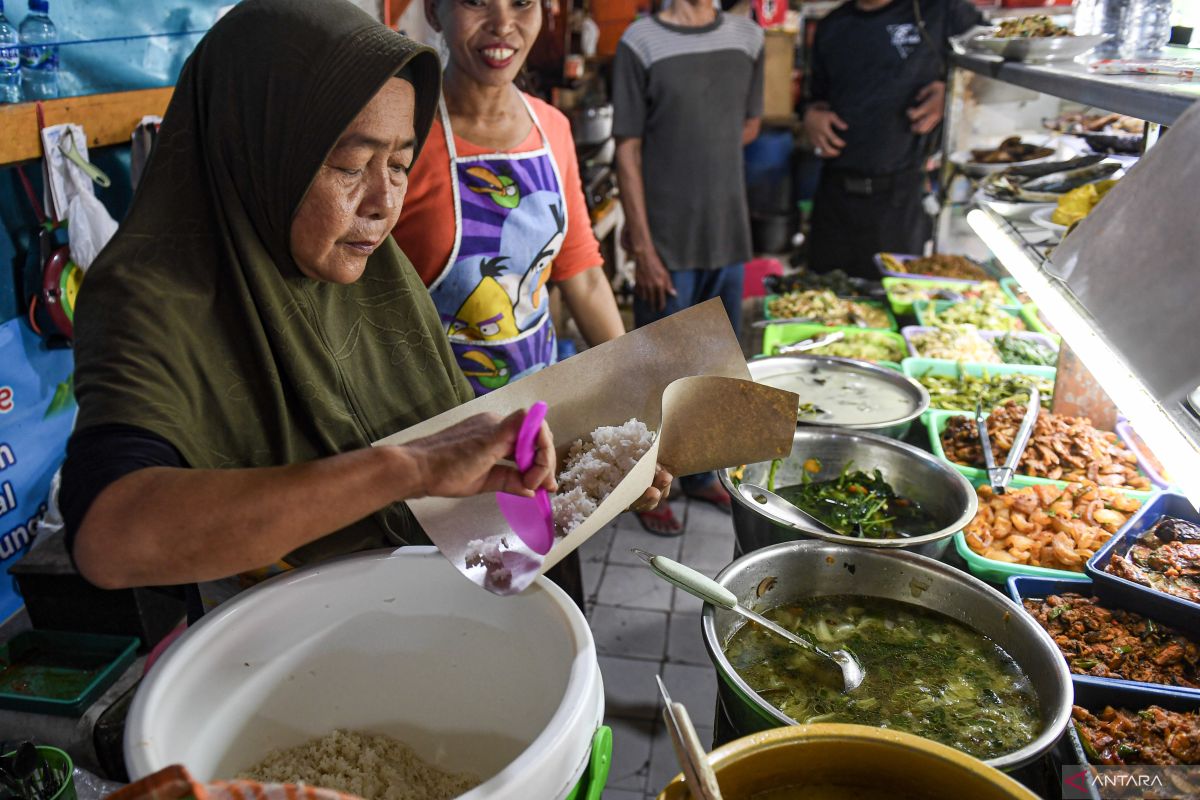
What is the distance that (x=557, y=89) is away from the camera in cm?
660

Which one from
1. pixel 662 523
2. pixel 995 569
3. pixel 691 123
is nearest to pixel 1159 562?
pixel 995 569

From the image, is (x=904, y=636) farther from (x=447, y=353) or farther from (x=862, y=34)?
(x=862, y=34)

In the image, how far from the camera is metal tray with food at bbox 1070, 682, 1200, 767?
1472 mm

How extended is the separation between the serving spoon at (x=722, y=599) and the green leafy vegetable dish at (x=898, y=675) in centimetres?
2

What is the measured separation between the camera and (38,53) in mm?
2676

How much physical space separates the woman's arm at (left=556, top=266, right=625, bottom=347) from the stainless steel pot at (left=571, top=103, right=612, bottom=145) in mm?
4372

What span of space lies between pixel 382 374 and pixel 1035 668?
144 cm

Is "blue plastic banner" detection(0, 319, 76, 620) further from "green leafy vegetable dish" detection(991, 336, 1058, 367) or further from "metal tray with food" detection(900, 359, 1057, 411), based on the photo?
"green leafy vegetable dish" detection(991, 336, 1058, 367)

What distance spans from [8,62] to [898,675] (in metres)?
3.08

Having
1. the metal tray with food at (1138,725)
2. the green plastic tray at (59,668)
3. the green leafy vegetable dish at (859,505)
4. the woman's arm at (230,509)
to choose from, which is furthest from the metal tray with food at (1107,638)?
the green plastic tray at (59,668)

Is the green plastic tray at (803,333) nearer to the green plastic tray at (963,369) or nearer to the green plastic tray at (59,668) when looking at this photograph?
the green plastic tray at (963,369)

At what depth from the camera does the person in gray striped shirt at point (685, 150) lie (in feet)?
14.8

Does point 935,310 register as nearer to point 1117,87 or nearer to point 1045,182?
point 1045,182

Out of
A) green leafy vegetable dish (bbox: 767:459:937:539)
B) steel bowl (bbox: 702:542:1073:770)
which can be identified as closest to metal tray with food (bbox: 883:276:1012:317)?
green leafy vegetable dish (bbox: 767:459:937:539)
